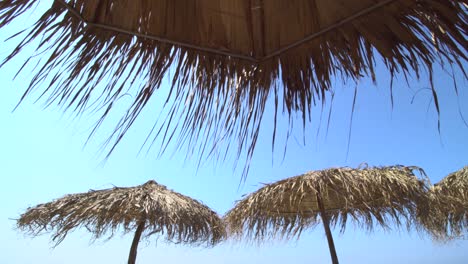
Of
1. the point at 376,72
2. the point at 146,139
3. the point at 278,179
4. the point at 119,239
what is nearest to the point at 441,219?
the point at 278,179

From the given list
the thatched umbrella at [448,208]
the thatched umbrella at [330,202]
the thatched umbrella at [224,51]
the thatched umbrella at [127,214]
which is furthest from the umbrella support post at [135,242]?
the thatched umbrella at [224,51]

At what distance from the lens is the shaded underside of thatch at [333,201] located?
4309mm

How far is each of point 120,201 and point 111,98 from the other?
3888mm

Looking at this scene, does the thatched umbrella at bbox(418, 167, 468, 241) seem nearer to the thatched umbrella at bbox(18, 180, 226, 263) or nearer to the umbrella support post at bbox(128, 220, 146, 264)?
the thatched umbrella at bbox(18, 180, 226, 263)

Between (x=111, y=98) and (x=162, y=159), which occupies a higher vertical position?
(x=111, y=98)

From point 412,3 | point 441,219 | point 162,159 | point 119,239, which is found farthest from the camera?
point 441,219

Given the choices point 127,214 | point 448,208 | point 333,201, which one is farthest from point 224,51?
point 448,208

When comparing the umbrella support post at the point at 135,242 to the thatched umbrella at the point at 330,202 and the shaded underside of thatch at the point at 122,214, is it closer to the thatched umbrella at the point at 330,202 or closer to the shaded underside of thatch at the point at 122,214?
the shaded underside of thatch at the point at 122,214

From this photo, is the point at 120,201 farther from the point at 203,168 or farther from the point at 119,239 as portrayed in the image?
the point at 203,168

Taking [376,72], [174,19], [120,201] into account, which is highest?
[120,201]

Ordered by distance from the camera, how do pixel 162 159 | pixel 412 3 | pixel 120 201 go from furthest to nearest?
1. pixel 120 201
2. pixel 162 159
3. pixel 412 3

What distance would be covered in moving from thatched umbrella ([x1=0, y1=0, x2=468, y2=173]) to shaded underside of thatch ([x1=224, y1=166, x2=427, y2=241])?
326 centimetres

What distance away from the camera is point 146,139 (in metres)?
1.14

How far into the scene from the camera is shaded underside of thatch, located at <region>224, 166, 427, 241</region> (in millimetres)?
4309
